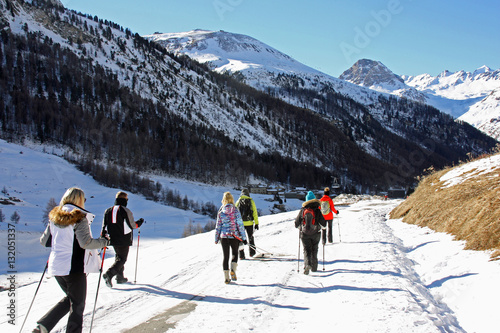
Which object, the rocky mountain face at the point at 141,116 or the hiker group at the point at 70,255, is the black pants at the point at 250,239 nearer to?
the hiker group at the point at 70,255

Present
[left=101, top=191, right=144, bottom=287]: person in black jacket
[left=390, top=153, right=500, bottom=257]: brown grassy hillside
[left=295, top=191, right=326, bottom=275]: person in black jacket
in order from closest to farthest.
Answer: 1. [left=101, top=191, right=144, bottom=287]: person in black jacket
2. [left=295, top=191, right=326, bottom=275]: person in black jacket
3. [left=390, top=153, right=500, bottom=257]: brown grassy hillside

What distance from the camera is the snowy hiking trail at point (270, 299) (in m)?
4.72

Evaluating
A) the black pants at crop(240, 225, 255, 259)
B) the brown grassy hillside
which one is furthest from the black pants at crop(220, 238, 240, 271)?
the brown grassy hillside

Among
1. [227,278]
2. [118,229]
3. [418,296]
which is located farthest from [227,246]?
[418,296]

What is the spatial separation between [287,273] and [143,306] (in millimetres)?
3378

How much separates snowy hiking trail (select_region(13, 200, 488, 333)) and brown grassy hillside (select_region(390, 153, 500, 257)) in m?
1.85

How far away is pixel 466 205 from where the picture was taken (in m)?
10.1

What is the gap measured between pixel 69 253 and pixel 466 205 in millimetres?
11066

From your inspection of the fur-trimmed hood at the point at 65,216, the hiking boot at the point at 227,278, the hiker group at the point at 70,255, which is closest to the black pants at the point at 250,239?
the hiking boot at the point at 227,278

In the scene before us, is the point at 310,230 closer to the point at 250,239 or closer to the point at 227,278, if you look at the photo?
the point at 227,278

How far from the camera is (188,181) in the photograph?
289 ft

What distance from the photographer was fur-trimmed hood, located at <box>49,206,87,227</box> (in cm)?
406

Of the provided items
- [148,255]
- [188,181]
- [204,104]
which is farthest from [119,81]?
[148,255]

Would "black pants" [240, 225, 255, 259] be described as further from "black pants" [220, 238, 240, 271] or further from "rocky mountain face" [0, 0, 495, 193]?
"rocky mountain face" [0, 0, 495, 193]
